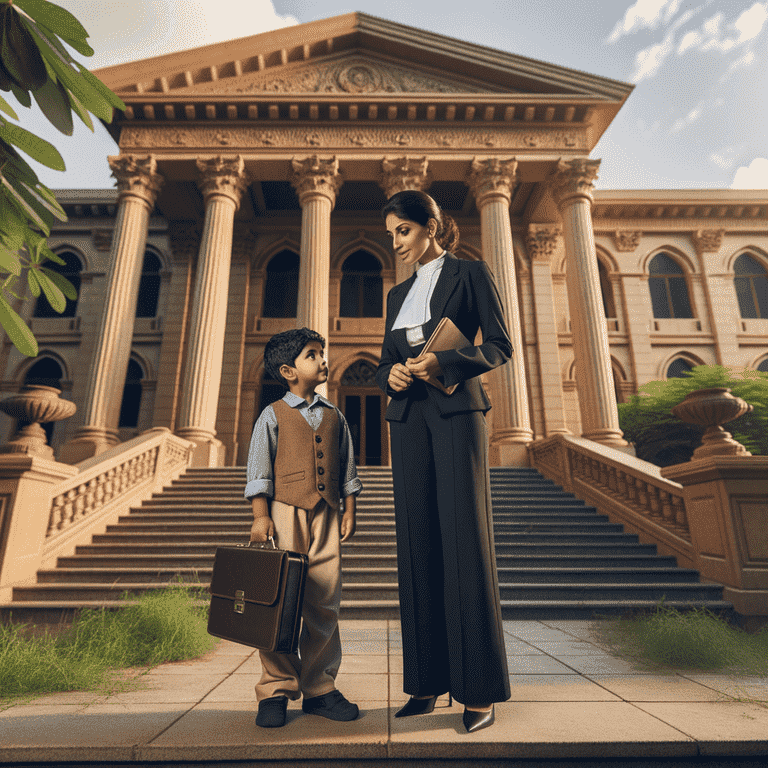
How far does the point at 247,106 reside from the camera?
50.0 feet

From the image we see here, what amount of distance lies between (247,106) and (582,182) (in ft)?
→ 33.3

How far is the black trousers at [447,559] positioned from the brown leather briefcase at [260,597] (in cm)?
51

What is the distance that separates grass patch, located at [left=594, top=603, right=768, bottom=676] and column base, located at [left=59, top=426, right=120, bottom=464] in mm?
11987

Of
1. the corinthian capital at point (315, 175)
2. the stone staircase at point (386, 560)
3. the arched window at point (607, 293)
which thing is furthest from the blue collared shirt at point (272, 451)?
the arched window at point (607, 293)

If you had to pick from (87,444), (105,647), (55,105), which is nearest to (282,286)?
(87,444)

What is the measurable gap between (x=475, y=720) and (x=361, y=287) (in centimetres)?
1784

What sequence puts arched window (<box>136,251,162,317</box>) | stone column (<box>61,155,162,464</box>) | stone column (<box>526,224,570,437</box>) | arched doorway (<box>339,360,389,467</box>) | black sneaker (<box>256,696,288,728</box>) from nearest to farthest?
black sneaker (<box>256,696,288,728</box>) → stone column (<box>61,155,162,464</box>) → stone column (<box>526,224,570,437</box>) → arched doorway (<box>339,360,389,467</box>) → arched window (<box>136,251,162,317</box>)

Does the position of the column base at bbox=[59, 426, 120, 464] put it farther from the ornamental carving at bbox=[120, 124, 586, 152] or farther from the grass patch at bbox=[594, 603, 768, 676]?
the grass patch at bbox=[594, 603, 768, 676]

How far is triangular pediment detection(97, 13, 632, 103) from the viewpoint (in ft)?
49.5

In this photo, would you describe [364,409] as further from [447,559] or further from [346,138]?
[447,559]

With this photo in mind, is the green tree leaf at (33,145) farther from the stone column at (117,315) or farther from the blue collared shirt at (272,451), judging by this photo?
the stone column at (117,315)

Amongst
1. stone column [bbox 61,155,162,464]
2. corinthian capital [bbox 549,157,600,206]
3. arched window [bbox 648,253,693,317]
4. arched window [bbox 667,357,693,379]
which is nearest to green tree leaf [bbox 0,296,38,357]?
stone column [bbox 61,155,162,464]

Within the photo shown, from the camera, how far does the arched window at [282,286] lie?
62.8ft

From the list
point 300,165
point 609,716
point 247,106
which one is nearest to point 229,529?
point 609,716
